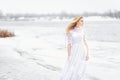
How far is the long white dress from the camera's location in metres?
6.22

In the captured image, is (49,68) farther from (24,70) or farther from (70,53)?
(70,53)

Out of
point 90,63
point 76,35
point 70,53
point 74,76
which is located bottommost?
point 90,63

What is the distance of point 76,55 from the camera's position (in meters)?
6.27

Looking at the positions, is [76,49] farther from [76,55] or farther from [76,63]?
[76,63]

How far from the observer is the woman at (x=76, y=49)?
20.4 feet

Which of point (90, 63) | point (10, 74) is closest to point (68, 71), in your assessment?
point (10, 74)

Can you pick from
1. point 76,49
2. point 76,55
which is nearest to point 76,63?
point 76,55

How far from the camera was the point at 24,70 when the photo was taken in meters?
8.62

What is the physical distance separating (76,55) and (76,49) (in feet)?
0.42

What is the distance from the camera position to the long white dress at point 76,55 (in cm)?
622

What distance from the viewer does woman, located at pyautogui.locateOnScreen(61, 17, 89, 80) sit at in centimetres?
622

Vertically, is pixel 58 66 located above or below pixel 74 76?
below

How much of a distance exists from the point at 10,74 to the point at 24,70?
0.72m

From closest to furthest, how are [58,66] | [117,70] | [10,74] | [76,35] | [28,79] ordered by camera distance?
1. [76,35]
2. [28,79]
3. [10,74]
4. [117,70]
5. [58,66]
